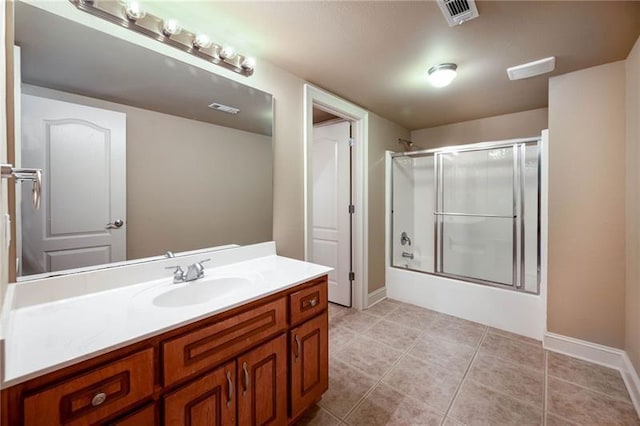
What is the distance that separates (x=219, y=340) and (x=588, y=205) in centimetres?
266

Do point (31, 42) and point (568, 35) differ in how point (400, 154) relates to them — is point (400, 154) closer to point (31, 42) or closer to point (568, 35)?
point (568, 35)

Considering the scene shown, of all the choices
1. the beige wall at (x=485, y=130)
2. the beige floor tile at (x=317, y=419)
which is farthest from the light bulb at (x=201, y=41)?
the beige wall at (x=485, y=130)

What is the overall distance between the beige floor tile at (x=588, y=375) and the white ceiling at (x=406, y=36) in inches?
86.8

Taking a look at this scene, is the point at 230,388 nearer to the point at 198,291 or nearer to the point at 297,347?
the point at 297,347

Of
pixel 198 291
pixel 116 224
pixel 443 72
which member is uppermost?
pixel 443 72

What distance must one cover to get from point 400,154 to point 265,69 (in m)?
1.99

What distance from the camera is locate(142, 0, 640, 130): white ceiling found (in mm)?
1359

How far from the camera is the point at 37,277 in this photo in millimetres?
1046

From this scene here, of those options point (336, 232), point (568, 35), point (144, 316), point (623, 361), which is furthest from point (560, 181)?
point (144, 316)

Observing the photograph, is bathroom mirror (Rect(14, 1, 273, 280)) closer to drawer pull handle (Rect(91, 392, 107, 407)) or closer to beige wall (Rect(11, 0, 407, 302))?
beige wall (Rect(11, 0, 407, 302))

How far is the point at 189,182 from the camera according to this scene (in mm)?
1502

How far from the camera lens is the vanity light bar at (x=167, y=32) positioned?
1.17m

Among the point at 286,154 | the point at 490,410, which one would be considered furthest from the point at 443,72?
the point at 490,410

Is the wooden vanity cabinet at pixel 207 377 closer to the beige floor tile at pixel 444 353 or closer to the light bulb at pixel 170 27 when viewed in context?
the beige floor tile at pixel 444 353
